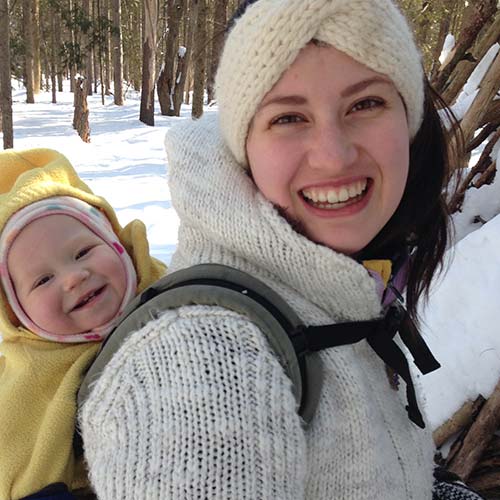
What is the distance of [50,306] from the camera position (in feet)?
3.93

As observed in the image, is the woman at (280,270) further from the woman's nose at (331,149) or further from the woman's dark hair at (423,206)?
the woman's dark hair at (423,206)

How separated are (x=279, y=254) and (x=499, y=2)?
382 cm

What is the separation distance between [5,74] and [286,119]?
7.89m

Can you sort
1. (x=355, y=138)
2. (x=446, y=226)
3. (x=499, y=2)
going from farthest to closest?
(x=499, y=2)
(x=446, y=226)
(x=355, y=138)

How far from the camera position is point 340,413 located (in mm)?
904

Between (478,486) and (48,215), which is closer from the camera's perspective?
(48,215)

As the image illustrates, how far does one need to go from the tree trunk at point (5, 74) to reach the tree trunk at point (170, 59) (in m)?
7.37

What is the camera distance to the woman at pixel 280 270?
722mm

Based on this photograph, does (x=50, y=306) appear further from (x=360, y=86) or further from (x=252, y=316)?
(x=360, y=86)

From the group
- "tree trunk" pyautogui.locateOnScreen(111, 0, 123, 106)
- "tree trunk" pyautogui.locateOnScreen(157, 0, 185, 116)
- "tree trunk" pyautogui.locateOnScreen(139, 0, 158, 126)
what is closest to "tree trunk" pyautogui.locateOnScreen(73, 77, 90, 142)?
"tree trunk" pyautogui.locateOnScreen(139, 0, 158, 126)

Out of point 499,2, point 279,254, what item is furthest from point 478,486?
point 499,2

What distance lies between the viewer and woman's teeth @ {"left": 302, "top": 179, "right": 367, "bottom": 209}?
3.37 ft

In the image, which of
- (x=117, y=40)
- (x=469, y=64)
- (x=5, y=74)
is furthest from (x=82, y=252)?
(x=117, y=40)

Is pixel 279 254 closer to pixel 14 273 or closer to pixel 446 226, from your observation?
pixel 14 273
